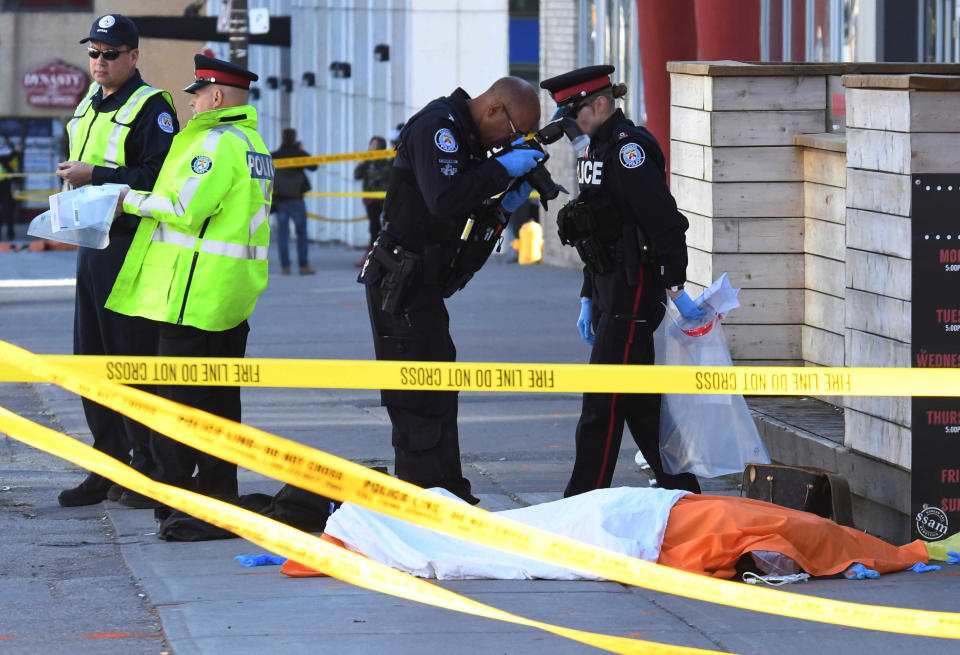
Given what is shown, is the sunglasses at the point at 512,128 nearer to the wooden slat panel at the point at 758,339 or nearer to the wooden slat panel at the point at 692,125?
the wooden slat panel at the point at 692,125

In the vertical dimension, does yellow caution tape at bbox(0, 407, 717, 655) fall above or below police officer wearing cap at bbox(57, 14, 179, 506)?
below

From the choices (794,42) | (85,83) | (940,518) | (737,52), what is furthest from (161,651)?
(85,83)

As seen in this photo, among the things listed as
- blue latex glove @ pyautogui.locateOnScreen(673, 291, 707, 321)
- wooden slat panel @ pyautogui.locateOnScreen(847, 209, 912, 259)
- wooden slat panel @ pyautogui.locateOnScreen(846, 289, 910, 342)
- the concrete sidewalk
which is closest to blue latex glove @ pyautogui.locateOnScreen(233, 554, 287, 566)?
the concrete sidewalk

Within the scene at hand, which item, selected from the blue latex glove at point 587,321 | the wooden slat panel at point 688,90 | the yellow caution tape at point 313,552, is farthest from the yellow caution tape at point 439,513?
the wooden slat panel at point 688,90

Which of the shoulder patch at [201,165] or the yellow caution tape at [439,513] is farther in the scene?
the shoulder patch at [201,165]

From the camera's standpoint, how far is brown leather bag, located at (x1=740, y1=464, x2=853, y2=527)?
6.52m

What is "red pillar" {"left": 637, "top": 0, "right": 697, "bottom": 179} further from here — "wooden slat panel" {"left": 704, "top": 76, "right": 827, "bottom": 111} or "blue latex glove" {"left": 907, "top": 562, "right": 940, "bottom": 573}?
"blue latex glove" {"left": 907, "top": 562, "right": 940, "bottom": 573}

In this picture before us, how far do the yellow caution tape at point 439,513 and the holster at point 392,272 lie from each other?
1046mm

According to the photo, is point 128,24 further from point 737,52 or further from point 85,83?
point 85,83

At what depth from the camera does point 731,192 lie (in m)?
8.23

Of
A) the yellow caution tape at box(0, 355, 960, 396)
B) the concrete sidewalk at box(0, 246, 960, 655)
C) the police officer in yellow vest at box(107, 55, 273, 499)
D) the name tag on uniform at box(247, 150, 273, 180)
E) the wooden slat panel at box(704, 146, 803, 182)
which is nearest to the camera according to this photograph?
the concrete sidewalk at box(0, 246, 960, 655)

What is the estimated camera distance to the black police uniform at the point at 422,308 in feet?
21.4

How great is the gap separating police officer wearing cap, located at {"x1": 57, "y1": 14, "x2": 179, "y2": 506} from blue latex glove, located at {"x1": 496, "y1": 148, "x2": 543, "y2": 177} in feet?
5.95

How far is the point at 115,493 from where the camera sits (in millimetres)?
7582
